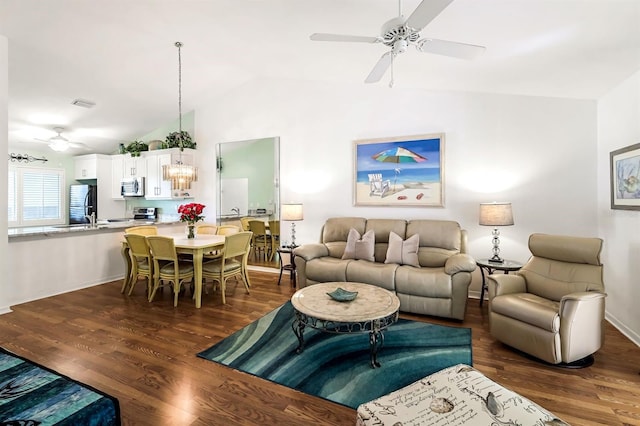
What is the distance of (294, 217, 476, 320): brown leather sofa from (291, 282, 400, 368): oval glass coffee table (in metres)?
0.72

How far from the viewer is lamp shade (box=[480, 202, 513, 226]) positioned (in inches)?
141

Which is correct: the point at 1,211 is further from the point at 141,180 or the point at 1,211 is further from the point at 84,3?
the point at 141,180

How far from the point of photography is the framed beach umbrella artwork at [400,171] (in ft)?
14.2

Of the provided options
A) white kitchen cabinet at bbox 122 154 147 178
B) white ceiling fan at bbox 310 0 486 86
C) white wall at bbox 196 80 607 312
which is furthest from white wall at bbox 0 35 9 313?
white ceiling fan at bbox 310 0 486 86

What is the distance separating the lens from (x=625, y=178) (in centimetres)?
297

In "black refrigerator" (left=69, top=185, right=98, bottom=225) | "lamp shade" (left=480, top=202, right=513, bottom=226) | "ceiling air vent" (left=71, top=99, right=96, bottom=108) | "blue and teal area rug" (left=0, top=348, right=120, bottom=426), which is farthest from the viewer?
"black refrigerator" (left=69, top=185, right=98, bottom=225)

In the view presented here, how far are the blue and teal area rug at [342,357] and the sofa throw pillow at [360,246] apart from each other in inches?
41.4

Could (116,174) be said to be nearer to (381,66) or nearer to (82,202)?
(82,202)

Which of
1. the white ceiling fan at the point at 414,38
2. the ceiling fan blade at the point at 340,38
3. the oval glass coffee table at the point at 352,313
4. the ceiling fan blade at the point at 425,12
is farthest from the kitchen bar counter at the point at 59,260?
the ceiling fan blade at the point at 425,12

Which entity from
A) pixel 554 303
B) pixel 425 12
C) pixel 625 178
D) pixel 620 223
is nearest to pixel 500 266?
pixel 554 303

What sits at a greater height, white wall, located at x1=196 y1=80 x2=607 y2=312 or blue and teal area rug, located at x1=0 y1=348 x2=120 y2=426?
white wall, located at x1=196 y1=80 x2=607 y2=312

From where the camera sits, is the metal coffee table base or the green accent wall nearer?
the metal coffee table base

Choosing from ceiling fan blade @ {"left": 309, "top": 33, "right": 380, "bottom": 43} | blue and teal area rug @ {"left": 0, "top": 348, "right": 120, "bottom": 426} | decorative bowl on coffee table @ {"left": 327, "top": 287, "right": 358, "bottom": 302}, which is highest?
ceiling fan blade @ {"left": 309, "top": 33, "right": 380, "bottom": 43}

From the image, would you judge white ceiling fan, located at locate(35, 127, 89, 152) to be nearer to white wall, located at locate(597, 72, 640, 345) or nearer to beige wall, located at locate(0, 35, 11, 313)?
beige wall, located at locate(0, 35, 11, 313)
